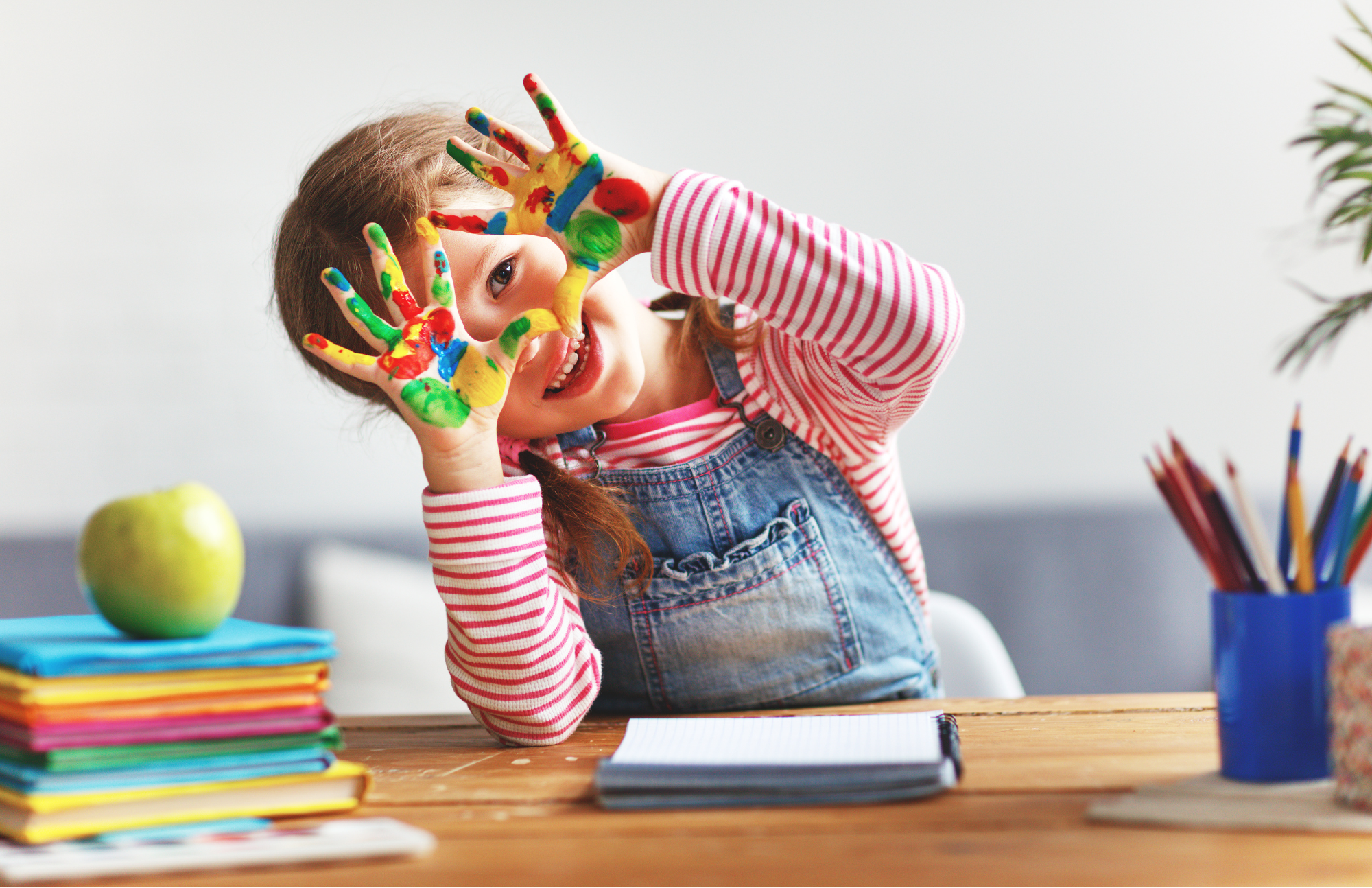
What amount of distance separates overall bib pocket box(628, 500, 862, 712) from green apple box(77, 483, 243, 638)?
50cm

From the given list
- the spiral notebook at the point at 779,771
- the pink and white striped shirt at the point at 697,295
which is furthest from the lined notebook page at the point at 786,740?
the pink and white striped shirt at the point at 697,295

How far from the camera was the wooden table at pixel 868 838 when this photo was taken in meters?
0.46

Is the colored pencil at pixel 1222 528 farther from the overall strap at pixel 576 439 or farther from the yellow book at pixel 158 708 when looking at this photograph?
the overall strap at pixel 576 439

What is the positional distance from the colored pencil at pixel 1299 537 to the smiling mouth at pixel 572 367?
0.64m

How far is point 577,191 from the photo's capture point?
80 cm

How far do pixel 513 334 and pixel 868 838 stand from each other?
1.47ft

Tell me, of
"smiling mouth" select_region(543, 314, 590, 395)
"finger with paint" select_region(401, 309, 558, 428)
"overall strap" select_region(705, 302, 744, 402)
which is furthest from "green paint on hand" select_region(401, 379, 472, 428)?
"overall strap" select_region(705, 302, 744, 402)

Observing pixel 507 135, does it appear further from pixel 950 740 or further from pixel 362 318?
pixel 950 740

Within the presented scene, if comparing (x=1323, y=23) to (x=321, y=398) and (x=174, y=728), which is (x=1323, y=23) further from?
(x=174, y=728)

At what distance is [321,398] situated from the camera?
1955 mm

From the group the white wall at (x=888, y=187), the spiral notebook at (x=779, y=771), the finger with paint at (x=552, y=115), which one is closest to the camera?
the spiral notebook at (x=779, y=771)

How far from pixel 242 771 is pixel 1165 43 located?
2.01 metres

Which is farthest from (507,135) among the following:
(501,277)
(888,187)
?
(888,187)

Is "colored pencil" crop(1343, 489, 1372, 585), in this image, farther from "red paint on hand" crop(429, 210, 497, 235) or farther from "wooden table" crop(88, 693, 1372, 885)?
"red paint on hand" crop(429, 210, 497, 235)
